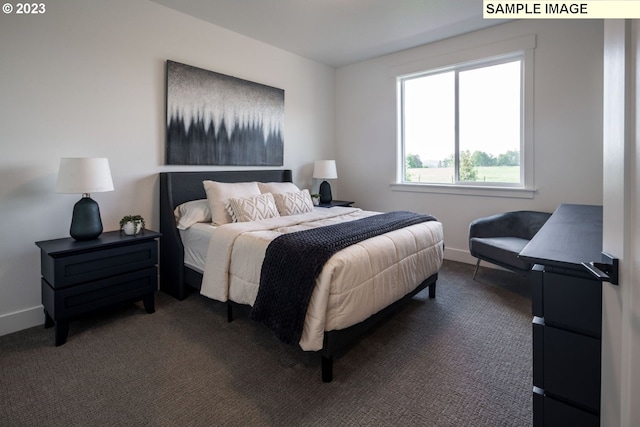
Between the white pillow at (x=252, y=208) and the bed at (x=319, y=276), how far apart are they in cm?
16

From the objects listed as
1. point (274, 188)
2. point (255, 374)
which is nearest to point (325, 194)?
point (274, 188)

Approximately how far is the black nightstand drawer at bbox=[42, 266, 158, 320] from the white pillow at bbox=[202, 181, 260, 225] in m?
0.69

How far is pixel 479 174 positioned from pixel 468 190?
0.24 meters

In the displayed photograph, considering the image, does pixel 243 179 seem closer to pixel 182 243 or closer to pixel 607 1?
pixel 182 243

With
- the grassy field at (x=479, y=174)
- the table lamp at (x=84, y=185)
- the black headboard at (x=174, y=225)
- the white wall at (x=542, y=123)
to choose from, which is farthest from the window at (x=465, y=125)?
the table lamp at (x=84, y=185)

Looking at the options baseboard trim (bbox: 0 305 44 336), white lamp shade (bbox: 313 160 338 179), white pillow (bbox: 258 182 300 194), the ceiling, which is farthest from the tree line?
baseboard trim (bbox: 0 305 44 336)

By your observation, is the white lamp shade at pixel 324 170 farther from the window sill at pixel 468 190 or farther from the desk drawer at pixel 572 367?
the desk drawer at pixel 572 367

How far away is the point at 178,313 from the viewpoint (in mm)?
2770

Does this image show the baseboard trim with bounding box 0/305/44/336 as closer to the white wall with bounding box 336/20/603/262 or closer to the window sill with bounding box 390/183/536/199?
the white wall with bounding box 336/20/603/262

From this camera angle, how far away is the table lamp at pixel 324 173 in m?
4.63

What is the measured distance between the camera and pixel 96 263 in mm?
2412

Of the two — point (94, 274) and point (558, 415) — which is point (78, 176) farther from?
point (558, 415)

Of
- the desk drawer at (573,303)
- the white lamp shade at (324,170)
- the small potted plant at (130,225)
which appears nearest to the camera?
the desk drawer at (573,303)

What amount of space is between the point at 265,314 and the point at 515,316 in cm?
202
